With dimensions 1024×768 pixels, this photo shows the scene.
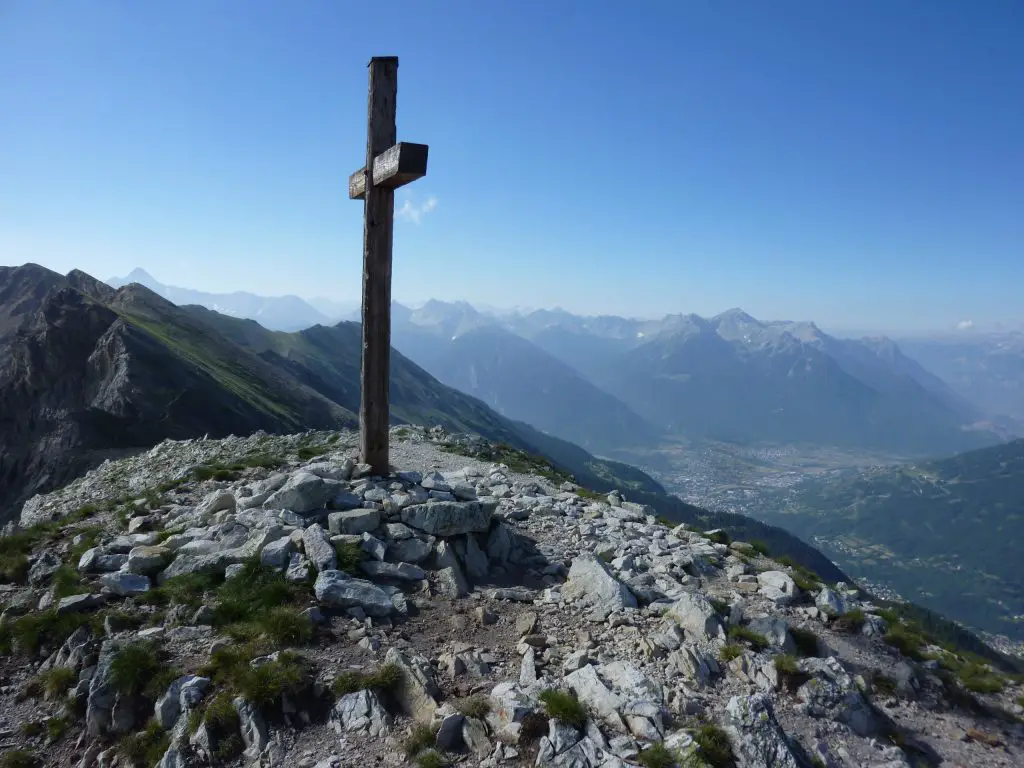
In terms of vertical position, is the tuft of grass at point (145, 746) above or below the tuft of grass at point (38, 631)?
below

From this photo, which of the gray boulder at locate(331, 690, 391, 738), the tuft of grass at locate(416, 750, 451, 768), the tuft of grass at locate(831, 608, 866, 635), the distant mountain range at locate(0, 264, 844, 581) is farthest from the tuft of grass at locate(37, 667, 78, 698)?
the distant mountain range at locate(0, 264, 844, 581)

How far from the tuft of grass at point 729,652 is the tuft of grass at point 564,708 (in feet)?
9.14

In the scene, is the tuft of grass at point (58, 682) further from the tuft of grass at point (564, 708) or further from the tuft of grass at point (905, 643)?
the tuft of grass at point (905, 643)

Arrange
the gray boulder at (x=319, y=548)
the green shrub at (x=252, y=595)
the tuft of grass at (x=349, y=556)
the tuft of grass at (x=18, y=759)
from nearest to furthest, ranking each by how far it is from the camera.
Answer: the tuft of grass at (x=18, y=759)
the green shrub at (x=252, y=595)
the gray boulder at (x=319, y=548)
the tuft of grass at (x=349, y=556)

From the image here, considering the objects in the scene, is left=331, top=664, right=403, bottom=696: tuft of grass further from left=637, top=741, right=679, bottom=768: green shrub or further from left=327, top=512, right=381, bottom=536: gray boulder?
left=327, top=512, right=381, bottom=536: gray boulder

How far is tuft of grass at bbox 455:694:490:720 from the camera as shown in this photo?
700 centimetres

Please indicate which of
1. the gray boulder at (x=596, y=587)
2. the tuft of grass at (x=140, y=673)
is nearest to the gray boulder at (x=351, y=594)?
the tuft of grass at (x=140, y=673)

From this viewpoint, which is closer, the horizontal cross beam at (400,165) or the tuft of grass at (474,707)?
the tuft of grass at (474,707)

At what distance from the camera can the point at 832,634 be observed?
10289mm

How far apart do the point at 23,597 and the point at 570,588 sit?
9.64 metres

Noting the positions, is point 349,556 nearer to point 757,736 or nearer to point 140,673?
point 140,673

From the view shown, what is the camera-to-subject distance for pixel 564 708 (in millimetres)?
6957

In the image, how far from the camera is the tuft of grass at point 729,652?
8695 millimetres

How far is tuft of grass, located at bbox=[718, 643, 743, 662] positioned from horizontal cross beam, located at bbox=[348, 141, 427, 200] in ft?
34.1
